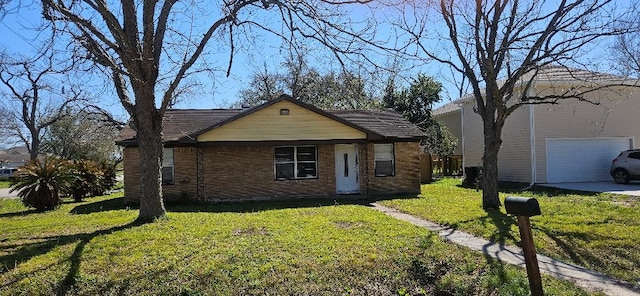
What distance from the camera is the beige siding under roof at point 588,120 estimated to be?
68.1 feet

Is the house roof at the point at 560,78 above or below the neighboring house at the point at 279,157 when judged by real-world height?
above

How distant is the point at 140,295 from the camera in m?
6.06

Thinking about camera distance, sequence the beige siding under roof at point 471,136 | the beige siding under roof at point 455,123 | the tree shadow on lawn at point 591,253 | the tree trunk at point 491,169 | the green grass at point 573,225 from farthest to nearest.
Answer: the beige siding under roof at point 455,123 → the beige siding under roof at point 471,136 → the tree trunk at point 491,169 → the green grass at point 573,225 → the tree shadow on lawn at point 591,253

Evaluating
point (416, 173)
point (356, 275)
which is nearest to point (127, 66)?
point (356, 275)

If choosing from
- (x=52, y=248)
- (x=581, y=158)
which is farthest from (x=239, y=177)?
(x=581, y=158)

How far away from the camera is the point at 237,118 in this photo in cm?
1659

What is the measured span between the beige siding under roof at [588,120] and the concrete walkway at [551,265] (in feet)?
43.8

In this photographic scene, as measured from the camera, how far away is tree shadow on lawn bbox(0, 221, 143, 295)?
6414 mm

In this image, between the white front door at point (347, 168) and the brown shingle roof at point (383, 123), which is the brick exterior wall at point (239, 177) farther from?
the brown shingle roof at point (383, 123)

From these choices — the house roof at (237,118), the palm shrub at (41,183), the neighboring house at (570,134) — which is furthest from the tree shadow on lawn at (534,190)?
the palm shrub at (41,183)

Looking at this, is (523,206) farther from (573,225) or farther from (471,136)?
(471,136)

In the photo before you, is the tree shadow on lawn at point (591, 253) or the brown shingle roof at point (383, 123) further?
the brown shingle roof at point (383, 123)

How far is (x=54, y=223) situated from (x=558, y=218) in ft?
40.3

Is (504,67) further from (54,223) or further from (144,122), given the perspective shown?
(54,223)
